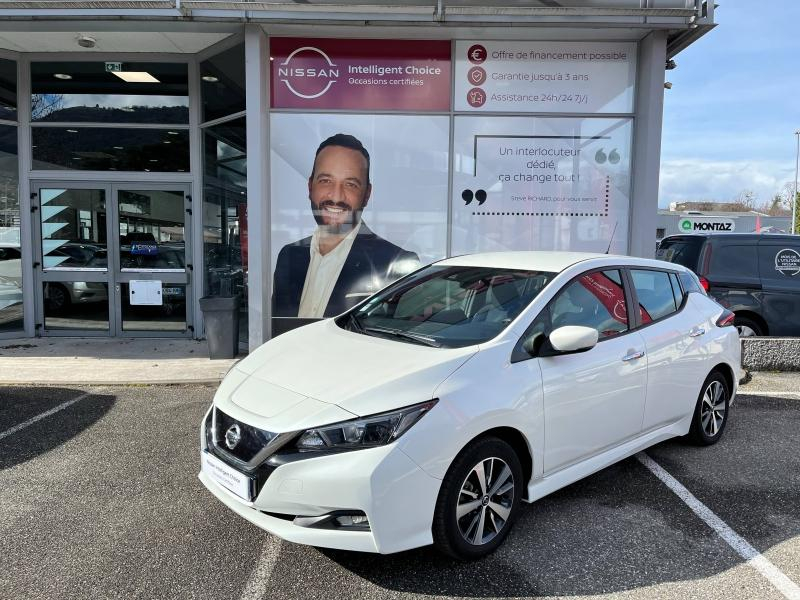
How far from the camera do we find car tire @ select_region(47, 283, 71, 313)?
9422 mm

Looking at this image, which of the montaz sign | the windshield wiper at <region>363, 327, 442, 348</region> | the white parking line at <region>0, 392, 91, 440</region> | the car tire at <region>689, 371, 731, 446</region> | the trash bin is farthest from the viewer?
the montaz sign

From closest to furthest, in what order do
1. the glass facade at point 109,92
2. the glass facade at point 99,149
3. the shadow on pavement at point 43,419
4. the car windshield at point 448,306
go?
the car windshield at point 448,306 → the shadow on pavement at point 43,419 → the glass facade at point 109,92 → the glass facade at point 99,149

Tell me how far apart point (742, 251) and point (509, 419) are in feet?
22.1

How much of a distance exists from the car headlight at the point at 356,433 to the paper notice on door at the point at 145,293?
7.46 metres

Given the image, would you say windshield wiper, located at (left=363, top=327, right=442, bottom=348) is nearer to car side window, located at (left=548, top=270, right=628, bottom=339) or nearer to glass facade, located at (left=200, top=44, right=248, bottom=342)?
car side window, located at (left=548, top=270, right=628, bottom=339)

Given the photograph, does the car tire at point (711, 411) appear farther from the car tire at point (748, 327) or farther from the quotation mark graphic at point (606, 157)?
the quotation mark graphic at point (606, 157)

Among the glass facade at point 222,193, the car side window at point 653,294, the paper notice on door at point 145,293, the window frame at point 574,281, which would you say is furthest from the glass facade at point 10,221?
the car side window at point 653,294

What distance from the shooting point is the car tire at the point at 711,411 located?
15.7 feet

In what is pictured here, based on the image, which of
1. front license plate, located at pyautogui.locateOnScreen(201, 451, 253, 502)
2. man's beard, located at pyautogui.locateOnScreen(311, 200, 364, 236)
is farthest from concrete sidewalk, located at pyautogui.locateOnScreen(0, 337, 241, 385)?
front license plate, located at pyautogui.locateOnScreen(201, 451, 253, 502)

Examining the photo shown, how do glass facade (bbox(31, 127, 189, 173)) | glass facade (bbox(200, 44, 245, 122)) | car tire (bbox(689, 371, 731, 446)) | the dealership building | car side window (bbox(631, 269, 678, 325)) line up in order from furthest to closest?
glass facade (bbox(31, 127, 189, 173)), glass facade (bbox(200, 44, 245, 122)), the dealership building, car tire (bbox(689, 371, 731, 446)), car side window (bbox(631, 269, 678, 325))

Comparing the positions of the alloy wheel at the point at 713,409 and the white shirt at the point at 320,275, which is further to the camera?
the white shirt at the point at 320,275

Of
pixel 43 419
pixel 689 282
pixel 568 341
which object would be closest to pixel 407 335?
pixel 568 341

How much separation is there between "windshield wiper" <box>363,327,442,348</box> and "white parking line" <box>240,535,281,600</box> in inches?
52.8

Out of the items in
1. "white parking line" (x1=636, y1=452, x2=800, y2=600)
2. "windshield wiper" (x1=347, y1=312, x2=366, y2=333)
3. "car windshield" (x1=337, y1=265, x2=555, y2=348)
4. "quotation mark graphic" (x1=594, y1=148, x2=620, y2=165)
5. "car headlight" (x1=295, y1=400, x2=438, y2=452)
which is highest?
"quotation mark graphic" (x1=594, y1=148, x2=620, y2=165)
